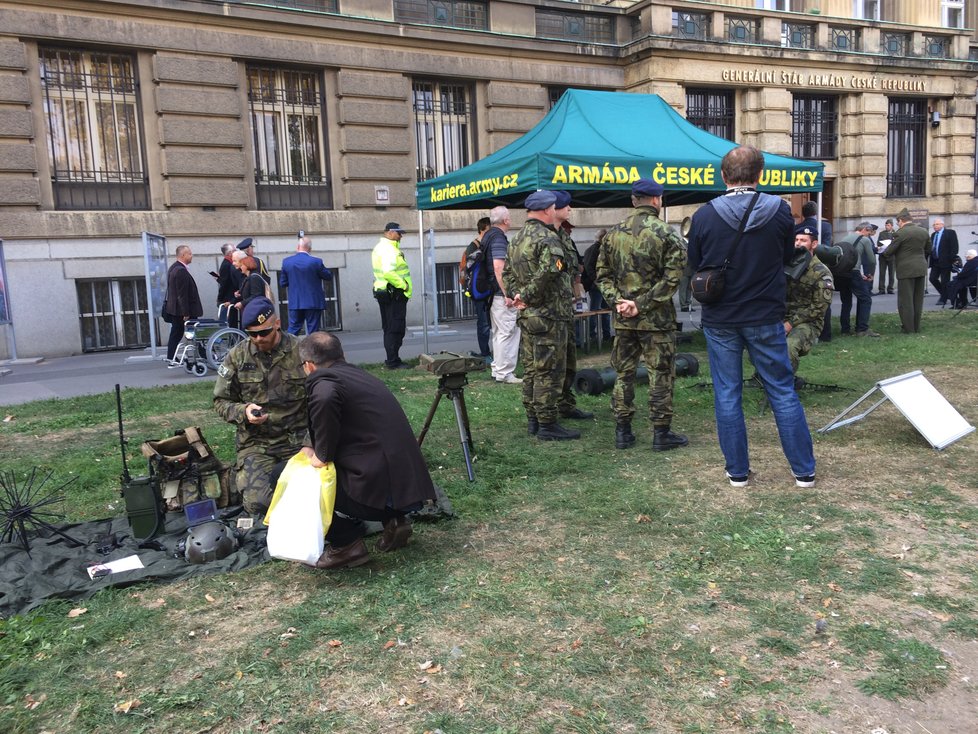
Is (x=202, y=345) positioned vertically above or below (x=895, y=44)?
below

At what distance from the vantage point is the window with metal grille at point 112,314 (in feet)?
44.4

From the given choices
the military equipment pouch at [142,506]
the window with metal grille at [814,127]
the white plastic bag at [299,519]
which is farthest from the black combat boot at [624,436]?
the window with metal grille at [814,127]

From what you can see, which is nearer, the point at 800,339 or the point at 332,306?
the point at 800,339

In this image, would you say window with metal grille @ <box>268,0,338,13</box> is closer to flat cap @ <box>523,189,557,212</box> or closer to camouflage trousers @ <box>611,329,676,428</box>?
flat cap @ <box>523,189,557,212</box>

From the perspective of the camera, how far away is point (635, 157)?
30.7ft

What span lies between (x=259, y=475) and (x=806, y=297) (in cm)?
530

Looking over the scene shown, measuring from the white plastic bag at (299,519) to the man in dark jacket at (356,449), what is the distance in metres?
0.12

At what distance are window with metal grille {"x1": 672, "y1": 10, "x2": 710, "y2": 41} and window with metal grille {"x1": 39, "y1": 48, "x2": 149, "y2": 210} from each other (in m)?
12.0

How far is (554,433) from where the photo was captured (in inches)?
256

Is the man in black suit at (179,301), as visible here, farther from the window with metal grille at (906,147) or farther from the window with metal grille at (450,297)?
the window with metal grille at (906,147)

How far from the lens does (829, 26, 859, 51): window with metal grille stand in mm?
20312

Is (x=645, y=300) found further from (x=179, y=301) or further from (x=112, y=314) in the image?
(x=112, y=314)

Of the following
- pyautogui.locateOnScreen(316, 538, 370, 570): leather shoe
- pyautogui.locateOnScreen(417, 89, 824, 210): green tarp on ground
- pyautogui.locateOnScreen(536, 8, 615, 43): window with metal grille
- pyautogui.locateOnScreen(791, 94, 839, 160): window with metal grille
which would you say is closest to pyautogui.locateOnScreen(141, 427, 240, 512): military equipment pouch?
pyautogui.locateOnScreen(316, 538, 370, 570): leather shoe

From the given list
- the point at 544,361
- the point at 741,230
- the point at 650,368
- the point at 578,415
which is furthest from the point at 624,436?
the point at 741,230
